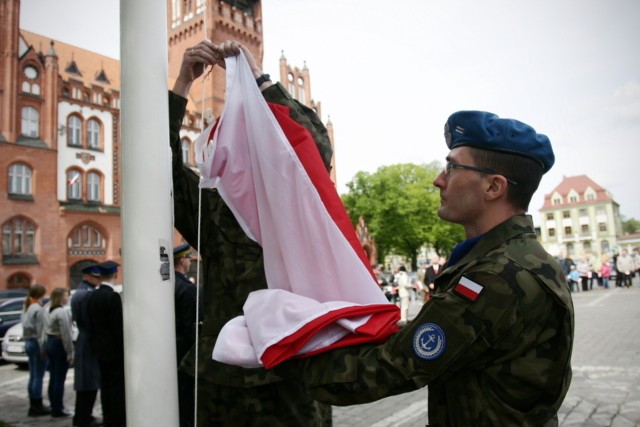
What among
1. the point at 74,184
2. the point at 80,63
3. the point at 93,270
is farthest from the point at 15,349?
the point at 80,63

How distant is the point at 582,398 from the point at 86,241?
31.6 meters

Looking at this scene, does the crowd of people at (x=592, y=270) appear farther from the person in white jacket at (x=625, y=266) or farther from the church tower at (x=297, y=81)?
the church tower at (x=297, y=81)

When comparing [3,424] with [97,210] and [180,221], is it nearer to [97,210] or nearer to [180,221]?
[180,221]

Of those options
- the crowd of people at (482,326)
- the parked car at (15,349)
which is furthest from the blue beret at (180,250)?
the parked car at (15,349)

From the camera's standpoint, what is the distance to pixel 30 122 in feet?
97.2

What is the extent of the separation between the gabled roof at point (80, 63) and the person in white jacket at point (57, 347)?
100.0 feet

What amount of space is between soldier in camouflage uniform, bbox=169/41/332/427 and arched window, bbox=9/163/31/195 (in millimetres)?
31108

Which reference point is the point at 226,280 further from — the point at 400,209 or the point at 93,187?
the point at 400,209

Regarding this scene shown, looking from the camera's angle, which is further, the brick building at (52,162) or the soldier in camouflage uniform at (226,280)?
the brick building at (52,162)

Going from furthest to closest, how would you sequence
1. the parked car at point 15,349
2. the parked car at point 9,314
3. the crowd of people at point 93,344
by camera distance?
the parked car at point 9,314 → the parked car at point 15,349 → the crowd of people at point 93,344

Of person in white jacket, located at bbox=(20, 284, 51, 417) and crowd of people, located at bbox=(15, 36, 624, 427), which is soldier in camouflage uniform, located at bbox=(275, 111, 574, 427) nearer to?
crowd of people, located at bbox=(15, 36, 624, 427)

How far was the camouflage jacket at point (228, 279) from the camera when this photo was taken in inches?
81.7

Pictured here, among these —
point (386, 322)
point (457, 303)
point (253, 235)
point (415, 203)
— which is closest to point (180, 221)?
point (253, 235)

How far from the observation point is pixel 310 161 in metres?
1.84
